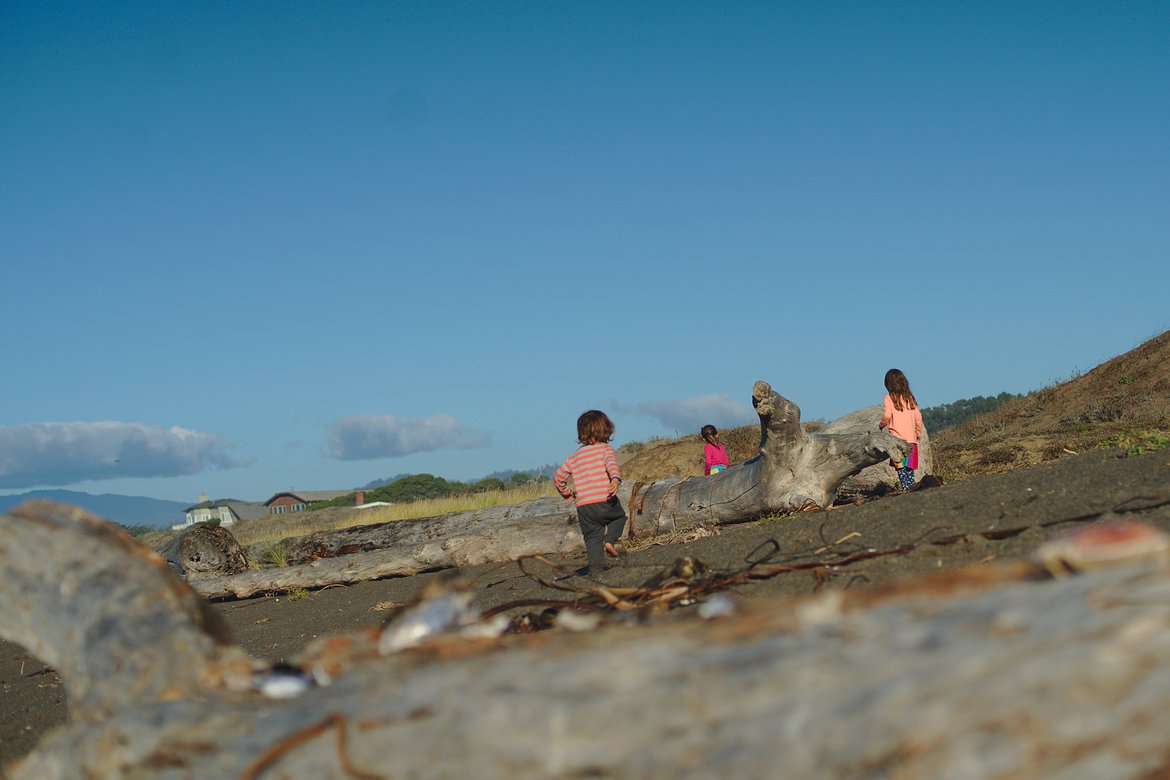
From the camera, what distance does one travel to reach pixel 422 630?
2395 mm

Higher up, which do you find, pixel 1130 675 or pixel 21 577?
pixel 21 577

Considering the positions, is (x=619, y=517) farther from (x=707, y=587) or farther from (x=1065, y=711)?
(x=1065, y=711)

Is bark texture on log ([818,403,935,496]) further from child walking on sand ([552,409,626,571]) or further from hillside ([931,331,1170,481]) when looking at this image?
child walking on sand ([552,409,626,571])

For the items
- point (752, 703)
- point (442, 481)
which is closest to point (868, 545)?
point (752, 703)

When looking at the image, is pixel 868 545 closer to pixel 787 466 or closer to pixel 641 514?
pixel 787 466

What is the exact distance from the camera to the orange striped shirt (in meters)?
8.96

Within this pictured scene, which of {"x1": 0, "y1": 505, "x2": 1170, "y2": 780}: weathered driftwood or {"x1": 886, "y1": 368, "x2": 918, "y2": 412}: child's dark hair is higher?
{"x1": 886, "y1": 368, "x2": 918, "y2": 412}: child's dark hair

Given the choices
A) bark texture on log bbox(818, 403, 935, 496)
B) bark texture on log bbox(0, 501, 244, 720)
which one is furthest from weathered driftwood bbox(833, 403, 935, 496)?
bark texture on log bbox(0, 501, 244, 720)

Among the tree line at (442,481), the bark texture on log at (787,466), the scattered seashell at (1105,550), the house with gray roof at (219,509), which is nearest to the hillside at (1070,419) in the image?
the bark texture on log at (787,466)

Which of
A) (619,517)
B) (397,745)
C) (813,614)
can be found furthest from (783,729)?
(619,517)

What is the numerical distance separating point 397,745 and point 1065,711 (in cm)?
122

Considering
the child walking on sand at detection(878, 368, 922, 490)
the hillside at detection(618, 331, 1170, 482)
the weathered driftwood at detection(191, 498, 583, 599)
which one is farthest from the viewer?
the hillside at detection(618, 331, 1170, 482)

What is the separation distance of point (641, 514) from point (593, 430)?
1763 millimetres

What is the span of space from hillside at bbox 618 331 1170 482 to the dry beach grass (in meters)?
0.08
